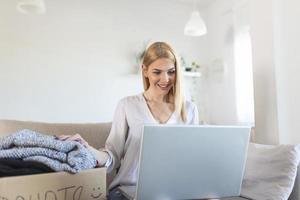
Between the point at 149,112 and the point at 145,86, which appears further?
the point at 145,86

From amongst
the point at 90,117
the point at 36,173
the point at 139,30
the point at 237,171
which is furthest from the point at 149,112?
the point at 139,30

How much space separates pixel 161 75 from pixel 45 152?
61 centimetres

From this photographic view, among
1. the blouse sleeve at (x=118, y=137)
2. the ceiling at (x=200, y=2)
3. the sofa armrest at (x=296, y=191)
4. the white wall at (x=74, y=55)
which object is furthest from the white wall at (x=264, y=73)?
the ceiling at (x=200, y=2)

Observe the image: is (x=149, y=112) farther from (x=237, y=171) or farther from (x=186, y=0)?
(x=186, y=0)

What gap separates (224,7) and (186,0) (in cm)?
45

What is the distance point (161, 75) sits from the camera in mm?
1188

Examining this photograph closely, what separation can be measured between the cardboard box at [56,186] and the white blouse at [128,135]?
0.36 meters

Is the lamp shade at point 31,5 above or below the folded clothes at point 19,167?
above

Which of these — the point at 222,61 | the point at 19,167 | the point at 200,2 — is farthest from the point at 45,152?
the point at 200,2

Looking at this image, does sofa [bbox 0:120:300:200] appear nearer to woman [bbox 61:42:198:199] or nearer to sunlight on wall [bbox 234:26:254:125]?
woman [bbox 61:42:198:199]

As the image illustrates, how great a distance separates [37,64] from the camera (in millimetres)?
2693

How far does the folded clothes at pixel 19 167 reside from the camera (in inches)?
25.6

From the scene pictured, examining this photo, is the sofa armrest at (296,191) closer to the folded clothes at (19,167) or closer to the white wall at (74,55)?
the folded clothes at (19,167)

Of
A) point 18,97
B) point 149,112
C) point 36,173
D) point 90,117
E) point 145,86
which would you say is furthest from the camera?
point 90,117
